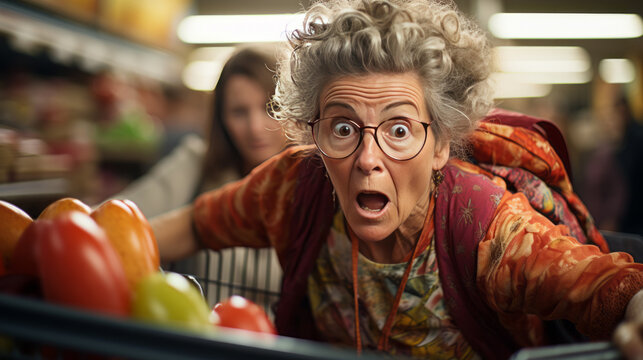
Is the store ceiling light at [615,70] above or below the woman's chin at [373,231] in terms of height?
above

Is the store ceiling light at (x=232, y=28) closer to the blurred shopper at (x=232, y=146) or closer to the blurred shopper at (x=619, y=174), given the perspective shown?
the blurred shopper at (x=619, y=174)

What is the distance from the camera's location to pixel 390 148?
1187mm

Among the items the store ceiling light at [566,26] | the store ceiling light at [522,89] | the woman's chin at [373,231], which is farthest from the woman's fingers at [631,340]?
the store ceiling light at [522,89]

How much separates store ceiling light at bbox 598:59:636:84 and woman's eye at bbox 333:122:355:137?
44.1 ft

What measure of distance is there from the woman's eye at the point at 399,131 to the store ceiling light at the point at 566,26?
27.7 ft

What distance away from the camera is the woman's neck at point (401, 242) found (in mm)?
1333

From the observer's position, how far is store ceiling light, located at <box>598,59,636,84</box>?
12836 mm

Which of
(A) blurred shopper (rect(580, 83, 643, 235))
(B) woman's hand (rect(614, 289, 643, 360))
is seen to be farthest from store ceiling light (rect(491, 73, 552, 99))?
(B) woman's hand (rect(614, 289, 643, 360))

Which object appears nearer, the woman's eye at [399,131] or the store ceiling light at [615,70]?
the woman's eye at [399,131]

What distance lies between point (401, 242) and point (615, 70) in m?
14.6

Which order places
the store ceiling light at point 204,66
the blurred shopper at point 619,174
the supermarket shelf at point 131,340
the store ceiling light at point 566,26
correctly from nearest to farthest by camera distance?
1. the supermarket shelf at point 131,340
2. the blurred shopper at point 619,174
3. the store ceiling light at point 566,26
4. the store ceiling light at point 204,66

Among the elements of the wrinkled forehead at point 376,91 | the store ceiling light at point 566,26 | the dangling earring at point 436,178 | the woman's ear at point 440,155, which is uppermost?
the store ceiling light at point 566,26

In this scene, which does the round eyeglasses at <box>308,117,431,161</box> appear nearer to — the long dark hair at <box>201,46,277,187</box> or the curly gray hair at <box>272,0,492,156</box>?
the curly gray hair at <box>272,0,492,156</box>

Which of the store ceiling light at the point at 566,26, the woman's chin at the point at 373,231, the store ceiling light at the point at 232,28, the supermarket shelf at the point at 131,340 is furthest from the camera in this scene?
the store ceiling light at the point at 566,26
